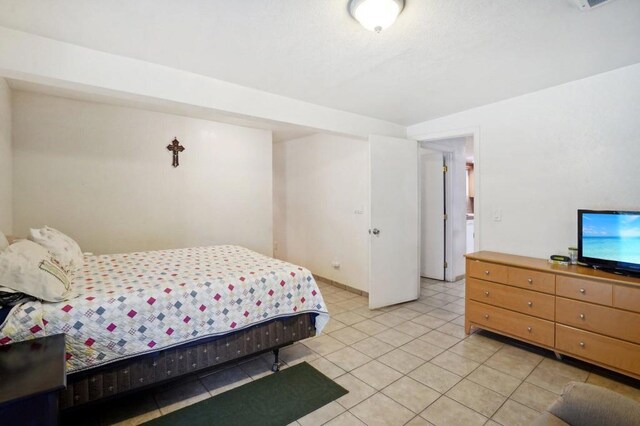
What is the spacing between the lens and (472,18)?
5.70 feet

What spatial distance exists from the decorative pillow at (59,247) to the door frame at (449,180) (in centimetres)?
375

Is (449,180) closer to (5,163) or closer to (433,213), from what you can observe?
(433,213)

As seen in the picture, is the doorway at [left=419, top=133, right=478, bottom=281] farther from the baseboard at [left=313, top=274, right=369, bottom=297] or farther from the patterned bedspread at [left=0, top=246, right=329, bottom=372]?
the patterned bedspread at [left=0, top=246, right=329, bottom=372]

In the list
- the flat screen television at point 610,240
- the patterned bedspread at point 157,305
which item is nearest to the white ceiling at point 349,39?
the flat screen television at point 610,240

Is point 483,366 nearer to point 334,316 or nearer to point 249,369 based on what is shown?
point 334,316

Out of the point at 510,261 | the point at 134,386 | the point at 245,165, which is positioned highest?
the point at 245,165

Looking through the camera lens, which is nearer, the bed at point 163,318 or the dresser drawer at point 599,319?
the bed at point 163,318

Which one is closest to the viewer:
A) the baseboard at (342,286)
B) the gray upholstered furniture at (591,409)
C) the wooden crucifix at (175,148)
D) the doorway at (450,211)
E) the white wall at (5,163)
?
the gray upholstered furniture at (591,409)

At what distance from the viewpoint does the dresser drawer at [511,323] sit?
251cm

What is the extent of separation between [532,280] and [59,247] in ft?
12.5

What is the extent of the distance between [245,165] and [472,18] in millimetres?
3409

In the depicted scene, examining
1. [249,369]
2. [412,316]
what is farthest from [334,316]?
[249,369]

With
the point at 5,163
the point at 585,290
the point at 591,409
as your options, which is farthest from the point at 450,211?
the point at 5,163

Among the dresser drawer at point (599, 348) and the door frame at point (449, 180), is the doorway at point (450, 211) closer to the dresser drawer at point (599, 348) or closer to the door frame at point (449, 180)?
the door frame at point (449, 180)
